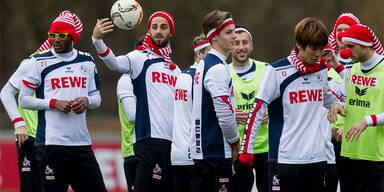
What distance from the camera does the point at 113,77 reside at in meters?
34.4

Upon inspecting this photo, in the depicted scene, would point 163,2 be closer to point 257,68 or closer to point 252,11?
point 252,11

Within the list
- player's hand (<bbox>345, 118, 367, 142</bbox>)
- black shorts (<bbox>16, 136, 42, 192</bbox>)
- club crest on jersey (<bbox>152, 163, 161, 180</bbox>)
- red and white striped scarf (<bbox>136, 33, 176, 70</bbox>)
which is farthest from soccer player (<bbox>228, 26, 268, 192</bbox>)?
black shorts (<bbox>16, 136, 42, 192</bbox>)

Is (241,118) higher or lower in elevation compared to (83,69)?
lower

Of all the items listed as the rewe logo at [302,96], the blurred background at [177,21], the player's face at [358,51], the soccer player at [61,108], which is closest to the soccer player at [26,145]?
the soccer player at [61,108]

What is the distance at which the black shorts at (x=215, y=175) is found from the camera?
898 centimetres

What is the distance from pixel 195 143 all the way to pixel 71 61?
2.26 metres

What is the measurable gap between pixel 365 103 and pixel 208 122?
197 cm

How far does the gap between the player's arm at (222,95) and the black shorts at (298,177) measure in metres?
0.64

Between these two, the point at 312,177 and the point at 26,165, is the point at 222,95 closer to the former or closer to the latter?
the point at 312,177

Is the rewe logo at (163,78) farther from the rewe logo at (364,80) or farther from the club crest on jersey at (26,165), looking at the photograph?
the club crest on jersey at (26,165)

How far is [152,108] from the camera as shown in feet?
33.1

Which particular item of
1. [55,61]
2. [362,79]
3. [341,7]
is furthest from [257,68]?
[341,7]

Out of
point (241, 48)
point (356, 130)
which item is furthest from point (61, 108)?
point (356, 130)

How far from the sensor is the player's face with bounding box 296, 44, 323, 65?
28.8ft
